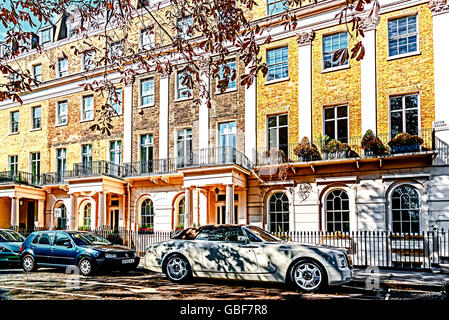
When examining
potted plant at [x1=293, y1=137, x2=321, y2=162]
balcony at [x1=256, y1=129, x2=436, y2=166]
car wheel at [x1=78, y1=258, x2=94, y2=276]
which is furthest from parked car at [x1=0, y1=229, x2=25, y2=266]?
potted plant at [x1=293, y1=137, x2=321, y2=162]

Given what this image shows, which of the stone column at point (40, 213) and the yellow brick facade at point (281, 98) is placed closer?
the yellow brick facade at point (281, 98)

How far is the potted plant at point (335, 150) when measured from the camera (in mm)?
18969

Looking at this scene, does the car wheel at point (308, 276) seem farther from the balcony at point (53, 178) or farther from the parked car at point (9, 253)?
the balcony at point (53, 178)

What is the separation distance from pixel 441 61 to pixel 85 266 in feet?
51.7

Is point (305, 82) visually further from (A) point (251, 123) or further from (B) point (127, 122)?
(B) point (127, 122)

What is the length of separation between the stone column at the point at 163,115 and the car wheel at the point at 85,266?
11.2 meters

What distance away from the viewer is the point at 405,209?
59.0 ft

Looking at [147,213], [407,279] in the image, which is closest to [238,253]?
[407,279]

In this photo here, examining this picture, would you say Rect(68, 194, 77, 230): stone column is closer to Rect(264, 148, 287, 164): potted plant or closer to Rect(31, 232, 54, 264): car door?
Rect(31, 232, 54, 264): car door

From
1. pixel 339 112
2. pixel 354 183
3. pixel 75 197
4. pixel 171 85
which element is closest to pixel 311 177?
pixel 354 183

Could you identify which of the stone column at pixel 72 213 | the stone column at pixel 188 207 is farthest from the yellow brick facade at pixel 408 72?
the stone column at pixel 72 213

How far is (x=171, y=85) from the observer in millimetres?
25031

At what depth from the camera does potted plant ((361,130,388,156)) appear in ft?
59.6

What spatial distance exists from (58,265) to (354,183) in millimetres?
12392
